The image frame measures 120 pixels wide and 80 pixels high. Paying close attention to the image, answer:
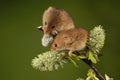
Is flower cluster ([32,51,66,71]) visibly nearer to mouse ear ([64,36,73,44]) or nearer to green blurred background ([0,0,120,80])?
mouse ear ([64,36,73,44])

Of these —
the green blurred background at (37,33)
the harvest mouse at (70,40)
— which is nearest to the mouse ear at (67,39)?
the harvest mouse at (70,40)

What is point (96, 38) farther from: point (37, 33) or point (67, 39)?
point (37, 33)

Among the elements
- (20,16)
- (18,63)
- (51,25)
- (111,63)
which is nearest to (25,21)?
(20,16)

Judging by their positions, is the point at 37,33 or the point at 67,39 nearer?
the point at 67,39

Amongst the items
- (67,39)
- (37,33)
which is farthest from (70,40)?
(37,33)

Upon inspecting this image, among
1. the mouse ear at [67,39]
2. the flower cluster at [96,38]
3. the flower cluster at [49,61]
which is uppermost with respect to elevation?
the flower cluster at [49,61]

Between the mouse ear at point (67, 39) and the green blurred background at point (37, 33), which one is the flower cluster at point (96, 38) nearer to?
the mouse ear at point (67, 39)

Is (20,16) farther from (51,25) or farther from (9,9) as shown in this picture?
(51,25)
